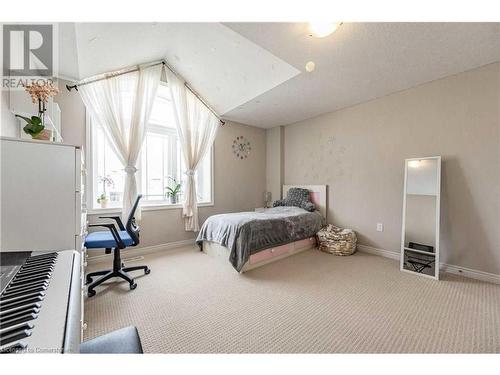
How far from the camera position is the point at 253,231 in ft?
8.50

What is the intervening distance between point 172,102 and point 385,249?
3.95m

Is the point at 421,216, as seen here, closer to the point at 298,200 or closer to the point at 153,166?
the point at 298,200

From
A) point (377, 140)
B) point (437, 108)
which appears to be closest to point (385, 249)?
point (377, 140)

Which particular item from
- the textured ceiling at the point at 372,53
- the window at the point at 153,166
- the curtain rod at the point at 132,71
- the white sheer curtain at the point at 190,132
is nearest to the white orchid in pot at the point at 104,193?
the window at the point at 153,166

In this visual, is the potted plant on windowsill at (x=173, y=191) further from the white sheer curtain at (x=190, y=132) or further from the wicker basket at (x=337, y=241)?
the wicker basket at (x=337, y=241)

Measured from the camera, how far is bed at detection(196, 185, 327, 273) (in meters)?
2.52

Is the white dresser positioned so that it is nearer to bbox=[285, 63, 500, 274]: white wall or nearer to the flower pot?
the flower pot

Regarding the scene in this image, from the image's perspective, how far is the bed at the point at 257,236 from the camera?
2520mm

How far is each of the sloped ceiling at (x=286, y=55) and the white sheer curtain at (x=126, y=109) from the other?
19cm

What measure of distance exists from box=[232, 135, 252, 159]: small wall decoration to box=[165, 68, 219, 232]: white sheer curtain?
62 cm

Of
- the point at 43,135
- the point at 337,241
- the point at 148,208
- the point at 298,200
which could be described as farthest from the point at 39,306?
the point at 298,200

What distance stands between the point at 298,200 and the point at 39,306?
3.57m

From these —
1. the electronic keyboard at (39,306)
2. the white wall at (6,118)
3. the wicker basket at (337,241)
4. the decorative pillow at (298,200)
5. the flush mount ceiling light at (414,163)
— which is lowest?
the wicker basket at (337,241)
